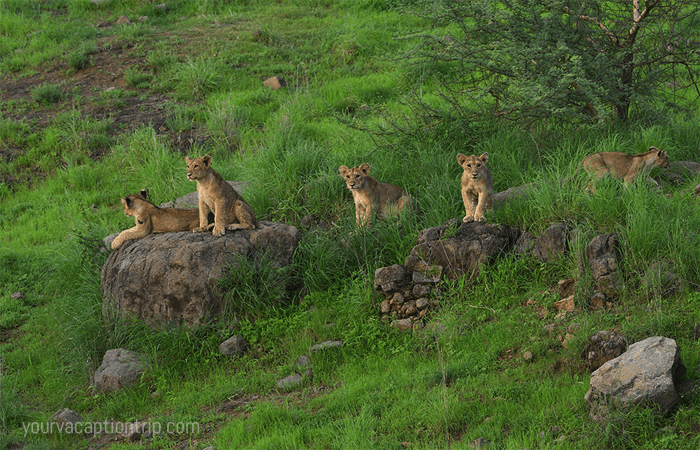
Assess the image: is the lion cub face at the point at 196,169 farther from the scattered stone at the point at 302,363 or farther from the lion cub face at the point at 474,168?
the lion cub face at the point at 474,168

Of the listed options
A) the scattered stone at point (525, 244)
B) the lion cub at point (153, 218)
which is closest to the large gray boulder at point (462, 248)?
the scattered stone at point (525, 244)

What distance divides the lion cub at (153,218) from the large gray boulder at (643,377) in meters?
5.98

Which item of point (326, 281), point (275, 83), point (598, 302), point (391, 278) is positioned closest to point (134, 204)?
point (326, 281)

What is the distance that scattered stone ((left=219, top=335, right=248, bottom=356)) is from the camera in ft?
30.2

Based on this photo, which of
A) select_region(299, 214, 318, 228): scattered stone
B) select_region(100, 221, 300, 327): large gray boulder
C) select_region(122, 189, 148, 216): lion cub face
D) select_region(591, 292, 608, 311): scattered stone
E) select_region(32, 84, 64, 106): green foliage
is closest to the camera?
select_region(591, 292, 608, 311): scattered stone

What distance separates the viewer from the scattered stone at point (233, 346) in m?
9.20

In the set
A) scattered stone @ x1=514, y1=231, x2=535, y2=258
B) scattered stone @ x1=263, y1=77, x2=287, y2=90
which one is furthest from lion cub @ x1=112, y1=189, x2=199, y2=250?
scattered stone @ x1=263, y1=77, x2=287, y2=90

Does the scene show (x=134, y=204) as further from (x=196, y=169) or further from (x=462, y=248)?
(x=462, y=248)

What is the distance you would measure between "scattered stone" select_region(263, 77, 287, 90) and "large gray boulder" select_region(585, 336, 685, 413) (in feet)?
Answer: 42.1

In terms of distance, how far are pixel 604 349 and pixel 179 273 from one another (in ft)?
17.9

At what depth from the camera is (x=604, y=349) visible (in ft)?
23.6

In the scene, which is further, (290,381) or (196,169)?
(196,169)

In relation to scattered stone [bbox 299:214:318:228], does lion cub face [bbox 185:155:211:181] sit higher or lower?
higher

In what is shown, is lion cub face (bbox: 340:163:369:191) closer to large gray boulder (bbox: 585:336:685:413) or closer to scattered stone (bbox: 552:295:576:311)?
scattered stone (bbox: 552:295:576:311)
